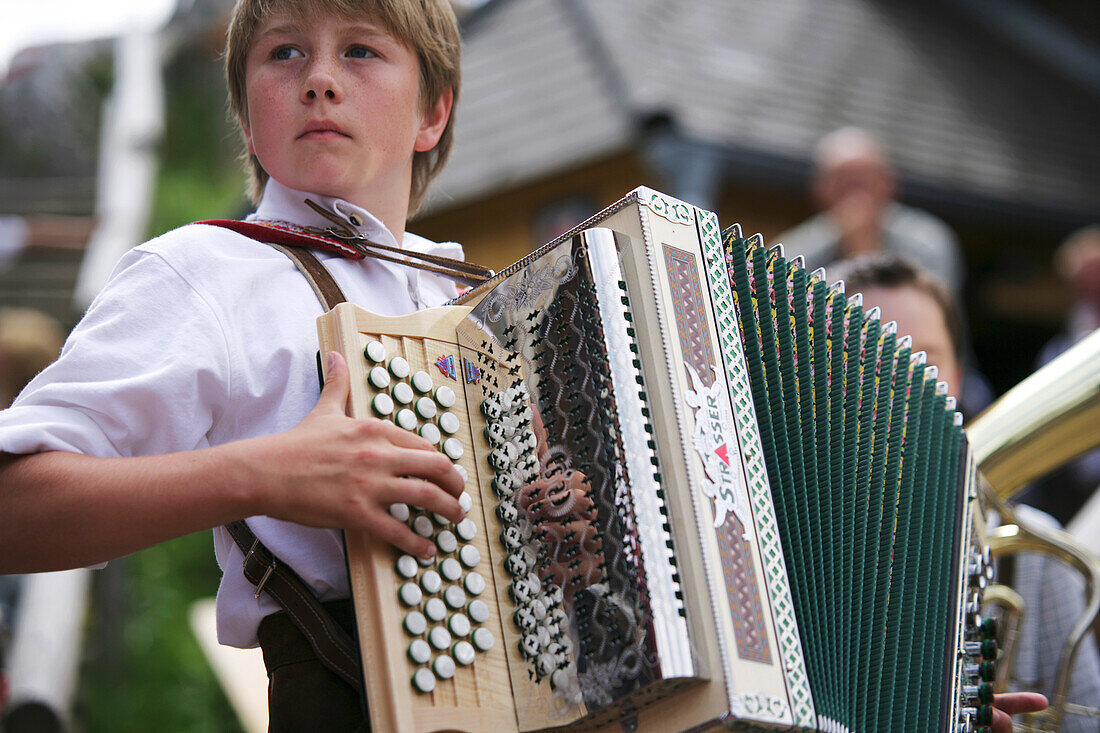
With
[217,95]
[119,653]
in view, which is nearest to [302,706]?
[119,653]

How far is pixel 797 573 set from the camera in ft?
4.83

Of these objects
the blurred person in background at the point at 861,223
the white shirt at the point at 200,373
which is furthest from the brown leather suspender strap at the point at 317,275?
the blurred person in background at the point at 861,223

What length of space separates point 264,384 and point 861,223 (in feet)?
10.4

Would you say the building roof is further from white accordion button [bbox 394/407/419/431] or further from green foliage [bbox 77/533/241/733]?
white accordion button [bbox 394/407/419/431]

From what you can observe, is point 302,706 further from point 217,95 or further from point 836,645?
point 217,95

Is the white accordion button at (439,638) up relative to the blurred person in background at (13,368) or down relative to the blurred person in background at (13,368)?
down

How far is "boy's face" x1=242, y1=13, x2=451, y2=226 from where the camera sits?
158 centimetres

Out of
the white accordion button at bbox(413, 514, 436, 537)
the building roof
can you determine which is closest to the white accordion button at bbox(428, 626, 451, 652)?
the white accordion button at bbox(413, 514, 436, 537)

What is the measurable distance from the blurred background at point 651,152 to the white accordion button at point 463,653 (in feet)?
12.3

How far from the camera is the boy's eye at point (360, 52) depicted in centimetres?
163

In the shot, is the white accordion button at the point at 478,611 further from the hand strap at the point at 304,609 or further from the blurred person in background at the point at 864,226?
the blurred person in background at the point at 864,226

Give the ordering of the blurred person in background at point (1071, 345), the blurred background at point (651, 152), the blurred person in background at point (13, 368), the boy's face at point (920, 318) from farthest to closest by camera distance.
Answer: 1. the blurred background at point (651, 152)
2. the blurred person in background at point (1071, 345)
3. the blurred person in background at point (13, 368)
4. the boy's face at point (920, 318)

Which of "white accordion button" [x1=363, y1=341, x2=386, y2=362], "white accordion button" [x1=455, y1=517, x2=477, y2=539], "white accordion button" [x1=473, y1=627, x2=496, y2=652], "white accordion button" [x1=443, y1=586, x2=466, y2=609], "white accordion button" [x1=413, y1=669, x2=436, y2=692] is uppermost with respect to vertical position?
"white accordion button" [x1=363, y1=341, x2=386, y2=362]

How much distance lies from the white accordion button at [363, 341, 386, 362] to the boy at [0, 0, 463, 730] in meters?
0.04
